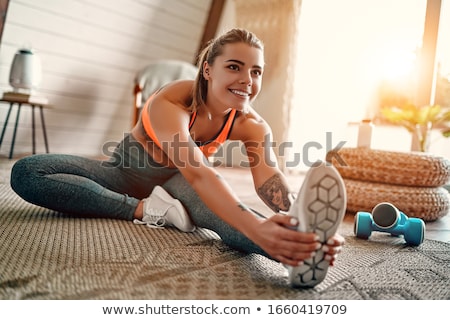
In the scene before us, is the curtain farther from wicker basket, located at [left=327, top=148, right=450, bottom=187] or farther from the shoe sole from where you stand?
the shoe sole

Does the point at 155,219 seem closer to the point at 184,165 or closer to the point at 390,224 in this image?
the point at 184,165

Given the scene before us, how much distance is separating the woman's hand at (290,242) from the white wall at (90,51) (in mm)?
2254

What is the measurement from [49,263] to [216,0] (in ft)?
9.26

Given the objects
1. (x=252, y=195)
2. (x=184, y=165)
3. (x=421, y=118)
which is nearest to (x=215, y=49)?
(x=184, y=165)

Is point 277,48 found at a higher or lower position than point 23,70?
higher

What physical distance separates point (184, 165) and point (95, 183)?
0.42 meters

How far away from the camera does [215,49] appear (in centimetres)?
105

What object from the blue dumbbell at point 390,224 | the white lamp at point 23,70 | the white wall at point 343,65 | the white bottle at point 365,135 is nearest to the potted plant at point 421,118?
the white bottle at point 365,135

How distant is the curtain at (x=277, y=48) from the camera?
9.57 feet

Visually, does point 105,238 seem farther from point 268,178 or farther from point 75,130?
point 75,130

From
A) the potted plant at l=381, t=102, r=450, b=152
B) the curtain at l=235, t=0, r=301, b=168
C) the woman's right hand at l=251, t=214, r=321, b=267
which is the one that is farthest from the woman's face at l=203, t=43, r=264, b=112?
the curtain at l=235, t=0, r=301, b=168

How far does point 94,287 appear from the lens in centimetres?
69

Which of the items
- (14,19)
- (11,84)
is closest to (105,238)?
(11,84)

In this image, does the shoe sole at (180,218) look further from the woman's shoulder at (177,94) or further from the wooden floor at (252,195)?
the wooden floor at (252,195)
